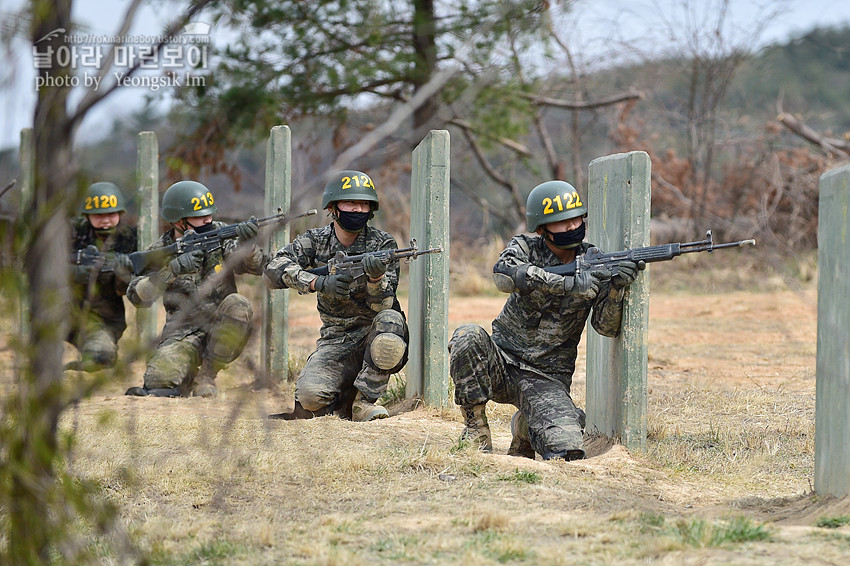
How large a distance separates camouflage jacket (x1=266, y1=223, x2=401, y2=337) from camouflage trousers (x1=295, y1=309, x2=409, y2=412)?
0.23 feet

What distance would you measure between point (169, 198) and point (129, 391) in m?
1.50

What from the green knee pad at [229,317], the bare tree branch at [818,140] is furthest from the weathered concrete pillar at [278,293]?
the bare tree branch at [818,140]

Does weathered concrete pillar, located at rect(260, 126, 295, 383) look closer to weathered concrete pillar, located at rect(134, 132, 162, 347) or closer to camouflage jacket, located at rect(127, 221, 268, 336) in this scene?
camouflage jacket, located at rect(127, 221, 268, 336)

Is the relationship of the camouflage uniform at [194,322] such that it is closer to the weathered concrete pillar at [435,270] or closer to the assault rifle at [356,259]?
the assault rifle at [356,259]

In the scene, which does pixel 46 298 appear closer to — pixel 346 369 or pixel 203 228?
pixel 346 369

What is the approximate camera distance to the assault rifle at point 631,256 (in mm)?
4832

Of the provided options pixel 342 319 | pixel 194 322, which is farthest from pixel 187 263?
pixel 342 319

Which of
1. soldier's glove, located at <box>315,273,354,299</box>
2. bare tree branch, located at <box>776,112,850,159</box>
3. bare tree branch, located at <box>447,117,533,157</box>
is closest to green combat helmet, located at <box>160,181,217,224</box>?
soldier's glove, located at <box>315,273,354,299</box>

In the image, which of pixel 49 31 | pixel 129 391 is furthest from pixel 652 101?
pixel 49 31

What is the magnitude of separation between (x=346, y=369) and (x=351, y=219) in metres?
1.02

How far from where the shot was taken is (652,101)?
18328 millimetres

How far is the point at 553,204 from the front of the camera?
5215mm

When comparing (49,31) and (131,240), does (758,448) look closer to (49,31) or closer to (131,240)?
(49,31)

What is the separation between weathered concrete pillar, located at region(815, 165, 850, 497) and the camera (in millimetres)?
3771
